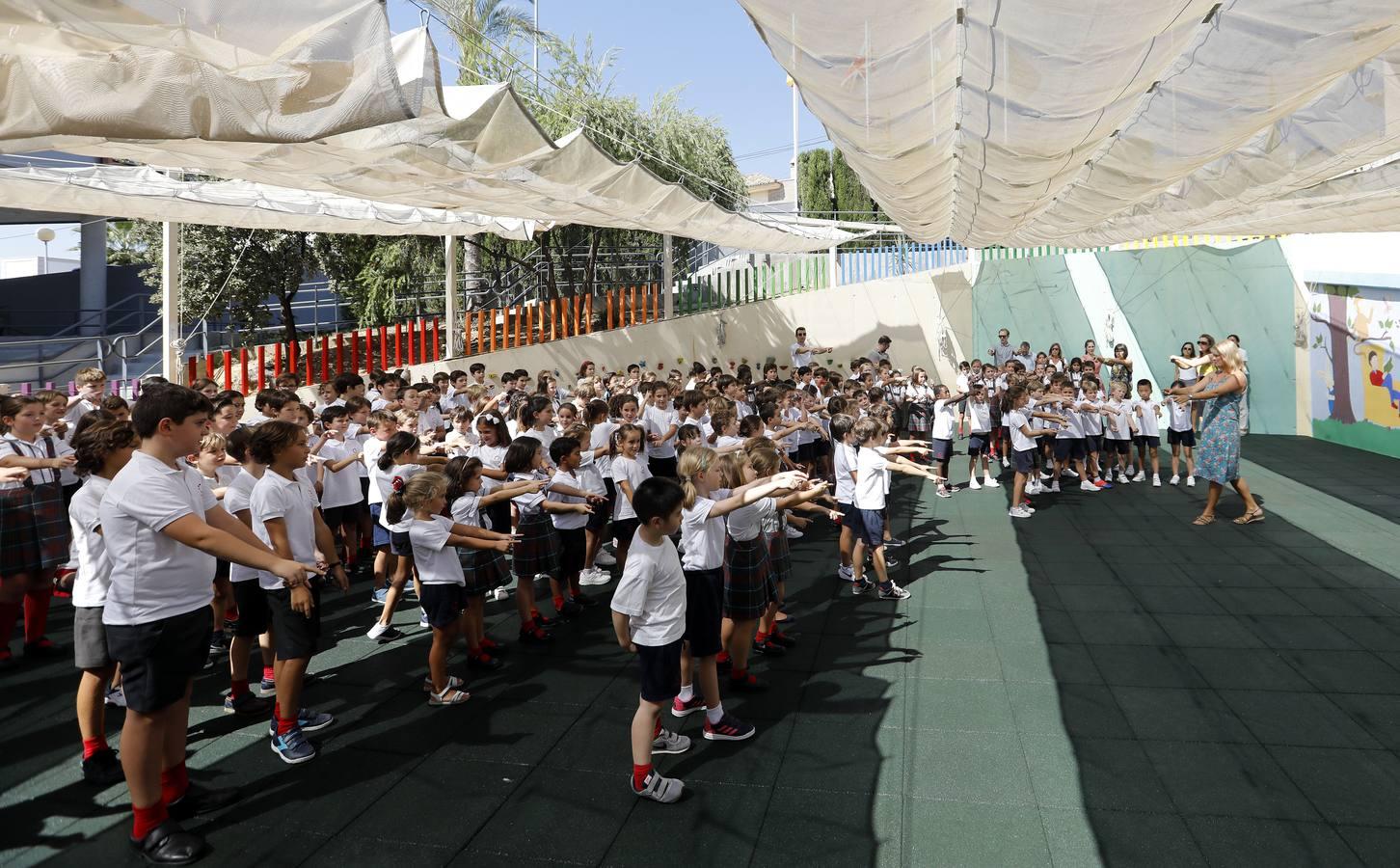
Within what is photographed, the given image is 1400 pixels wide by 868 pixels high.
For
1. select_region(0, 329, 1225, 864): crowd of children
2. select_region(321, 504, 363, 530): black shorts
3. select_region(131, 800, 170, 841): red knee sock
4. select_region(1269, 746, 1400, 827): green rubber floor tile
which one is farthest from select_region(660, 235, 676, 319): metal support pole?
select_region(131, 800, 170, 841): red knee sock

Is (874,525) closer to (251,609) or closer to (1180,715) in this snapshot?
(1180,715)

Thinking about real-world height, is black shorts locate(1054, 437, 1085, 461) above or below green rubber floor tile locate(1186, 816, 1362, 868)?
above

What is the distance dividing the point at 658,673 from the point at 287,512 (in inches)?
72.6

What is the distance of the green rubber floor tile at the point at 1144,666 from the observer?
4.57 m

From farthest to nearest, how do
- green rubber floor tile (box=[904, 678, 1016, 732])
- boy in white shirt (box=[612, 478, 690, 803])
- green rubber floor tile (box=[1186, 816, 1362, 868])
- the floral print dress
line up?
the floral print dress → green rubber floor tile (box=[904, 678, 1016, 732]) → boy in white shirt (box=[612, 478, 690, 803]) → green rubber floor tile (box=[1186, 816, 1362, 868])

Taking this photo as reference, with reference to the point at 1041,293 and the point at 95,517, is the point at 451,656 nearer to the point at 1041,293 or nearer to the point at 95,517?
the point at 95,517

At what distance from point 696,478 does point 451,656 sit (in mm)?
2096

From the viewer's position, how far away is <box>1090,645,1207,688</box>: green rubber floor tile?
15.0ft

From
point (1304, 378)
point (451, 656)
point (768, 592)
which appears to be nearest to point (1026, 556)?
point (768, 592)

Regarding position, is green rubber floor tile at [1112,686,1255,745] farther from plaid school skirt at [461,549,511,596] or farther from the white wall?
the white wall

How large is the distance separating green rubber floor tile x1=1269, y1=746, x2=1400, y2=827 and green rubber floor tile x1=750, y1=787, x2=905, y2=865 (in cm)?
166

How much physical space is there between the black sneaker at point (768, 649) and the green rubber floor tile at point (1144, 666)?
5.75 feet

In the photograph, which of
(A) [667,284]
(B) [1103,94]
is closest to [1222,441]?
(B) [1103,94]

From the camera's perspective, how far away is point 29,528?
4.93 m
